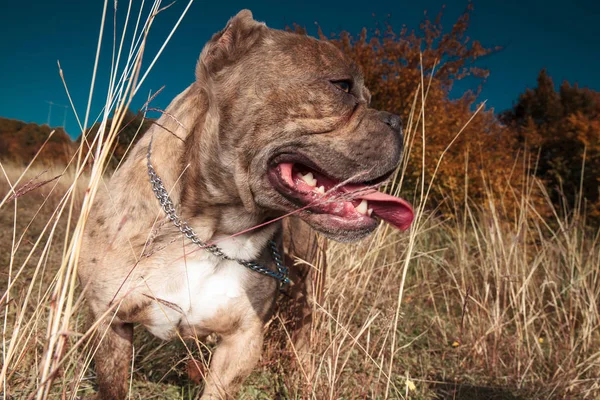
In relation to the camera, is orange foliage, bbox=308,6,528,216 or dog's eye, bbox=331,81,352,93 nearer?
dog's eye, bbox=331,81,352,93

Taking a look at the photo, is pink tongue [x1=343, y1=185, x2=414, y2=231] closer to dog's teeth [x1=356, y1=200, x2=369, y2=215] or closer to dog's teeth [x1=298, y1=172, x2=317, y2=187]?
dog's teeth [x1=356, y1=200, x2=369, y2=215]

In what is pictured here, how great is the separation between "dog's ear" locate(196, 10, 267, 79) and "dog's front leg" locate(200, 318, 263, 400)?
4.00 feet

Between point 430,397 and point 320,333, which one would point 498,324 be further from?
point 320,333

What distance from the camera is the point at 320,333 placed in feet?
8.45

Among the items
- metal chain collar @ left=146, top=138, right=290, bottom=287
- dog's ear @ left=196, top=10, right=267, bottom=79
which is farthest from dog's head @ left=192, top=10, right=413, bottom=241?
metal chain collar @ left=146, top=138, right=290, bottom=287

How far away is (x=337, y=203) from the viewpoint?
206cm

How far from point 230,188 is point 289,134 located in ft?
1.21

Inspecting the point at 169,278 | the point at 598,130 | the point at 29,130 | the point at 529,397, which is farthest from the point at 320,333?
the point at 29,130

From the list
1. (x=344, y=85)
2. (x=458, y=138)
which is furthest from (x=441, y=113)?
(x=344, y=85)

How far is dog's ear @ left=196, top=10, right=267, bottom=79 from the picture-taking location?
2.17 metres

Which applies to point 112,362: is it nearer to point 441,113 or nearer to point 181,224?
point 181,224

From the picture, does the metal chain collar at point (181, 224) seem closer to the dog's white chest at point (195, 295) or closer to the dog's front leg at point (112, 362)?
the dog's white chest at point (195, 295)

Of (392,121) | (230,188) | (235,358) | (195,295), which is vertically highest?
(392,121)

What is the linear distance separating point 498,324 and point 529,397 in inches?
Answer: 19.5
